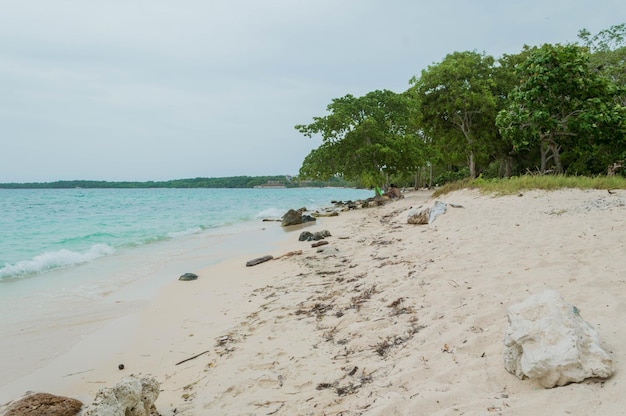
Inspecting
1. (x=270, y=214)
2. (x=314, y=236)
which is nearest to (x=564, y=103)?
(x=314, y=236)

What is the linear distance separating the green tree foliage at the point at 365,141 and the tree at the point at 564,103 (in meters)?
8.74

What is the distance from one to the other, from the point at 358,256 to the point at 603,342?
584 centimetres

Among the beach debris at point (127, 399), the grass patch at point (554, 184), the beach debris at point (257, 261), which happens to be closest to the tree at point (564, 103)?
the grass patch at point (554, 184)

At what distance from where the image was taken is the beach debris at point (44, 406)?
2.80 metres

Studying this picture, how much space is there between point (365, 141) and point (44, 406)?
23.2 metres

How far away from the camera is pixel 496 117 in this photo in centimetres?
1658

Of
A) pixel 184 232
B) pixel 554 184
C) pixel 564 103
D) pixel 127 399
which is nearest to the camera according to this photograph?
pixel 127 399

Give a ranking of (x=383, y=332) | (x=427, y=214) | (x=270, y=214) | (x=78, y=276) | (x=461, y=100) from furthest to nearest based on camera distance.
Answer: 1. (x=270, y=214)
2. (x=461, y=100)
3. (x=427, y=214)
4. (x=78, y=276)
5. (x=383, y=332)

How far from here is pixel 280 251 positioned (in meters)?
11.0

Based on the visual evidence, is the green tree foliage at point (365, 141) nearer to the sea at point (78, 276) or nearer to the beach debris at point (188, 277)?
the sea at point (78, 276)

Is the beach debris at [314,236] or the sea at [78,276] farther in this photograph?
the beach debris at [314,236]

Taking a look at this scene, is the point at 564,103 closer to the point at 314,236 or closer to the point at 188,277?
the point at 314,236

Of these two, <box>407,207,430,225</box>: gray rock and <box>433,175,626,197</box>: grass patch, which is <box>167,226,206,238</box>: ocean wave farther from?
<box>433,175,626,197</box>: grass patch

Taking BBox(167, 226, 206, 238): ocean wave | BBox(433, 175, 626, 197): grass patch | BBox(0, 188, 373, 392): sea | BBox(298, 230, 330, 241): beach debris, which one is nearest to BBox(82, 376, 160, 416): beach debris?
BBox(0, 188, 373, 392): sea
